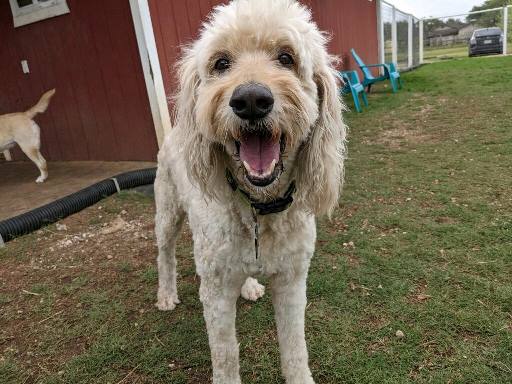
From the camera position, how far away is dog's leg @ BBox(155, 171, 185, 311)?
102 inches

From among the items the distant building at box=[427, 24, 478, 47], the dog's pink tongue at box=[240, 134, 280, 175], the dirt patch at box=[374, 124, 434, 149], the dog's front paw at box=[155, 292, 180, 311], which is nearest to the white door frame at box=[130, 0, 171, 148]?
the dog's front paw at box=[155, 292, 180, 311]

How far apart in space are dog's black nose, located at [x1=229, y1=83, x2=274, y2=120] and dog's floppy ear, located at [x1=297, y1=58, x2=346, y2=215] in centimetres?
35

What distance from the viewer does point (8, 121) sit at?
5562 millimetres

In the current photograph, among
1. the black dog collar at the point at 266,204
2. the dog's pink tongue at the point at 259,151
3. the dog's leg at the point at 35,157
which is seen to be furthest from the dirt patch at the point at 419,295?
the dog's leg at the point at 35,157

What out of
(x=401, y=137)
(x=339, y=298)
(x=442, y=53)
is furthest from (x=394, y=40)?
(x=339, y=298)

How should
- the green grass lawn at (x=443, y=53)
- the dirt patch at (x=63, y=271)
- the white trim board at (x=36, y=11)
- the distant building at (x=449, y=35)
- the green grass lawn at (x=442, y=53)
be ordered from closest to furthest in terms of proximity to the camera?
the dirt patch at (x=63, y=271) < the white trim board at (x=36, y=11) < the green grass lawn at (x=443, y=53) < the green grass lawn at (x=442, y=53) < the distant building at (x=449, y=35)

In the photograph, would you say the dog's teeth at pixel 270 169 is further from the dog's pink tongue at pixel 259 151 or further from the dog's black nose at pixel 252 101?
the dog's black nose at pixel 252 101

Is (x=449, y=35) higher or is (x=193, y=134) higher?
(x=449, y=35)

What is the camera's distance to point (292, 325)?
1992 millimetres

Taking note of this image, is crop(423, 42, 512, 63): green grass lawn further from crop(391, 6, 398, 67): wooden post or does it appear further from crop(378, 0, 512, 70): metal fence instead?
crop(391, 6, 398, 67): wooden post

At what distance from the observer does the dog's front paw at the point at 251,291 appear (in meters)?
2.77

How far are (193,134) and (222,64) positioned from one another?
321mm

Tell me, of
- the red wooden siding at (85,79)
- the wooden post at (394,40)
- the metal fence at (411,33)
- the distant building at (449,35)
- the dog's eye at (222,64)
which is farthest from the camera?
the distant building at (449,35)

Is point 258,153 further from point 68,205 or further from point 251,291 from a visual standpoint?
point 68,205
